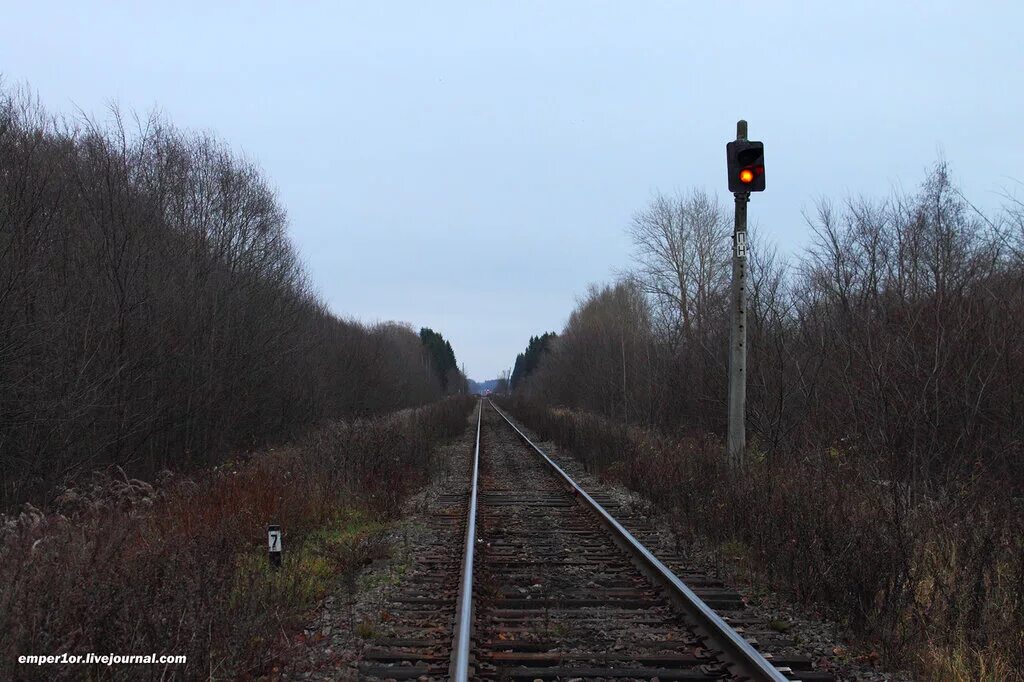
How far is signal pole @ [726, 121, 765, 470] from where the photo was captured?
393 inches

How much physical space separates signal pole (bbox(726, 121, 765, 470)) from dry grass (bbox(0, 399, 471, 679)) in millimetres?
5339

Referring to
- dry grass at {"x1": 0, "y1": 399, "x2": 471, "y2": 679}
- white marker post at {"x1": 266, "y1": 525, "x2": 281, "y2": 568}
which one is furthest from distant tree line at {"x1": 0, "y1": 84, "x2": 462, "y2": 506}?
white marker post at {"x1": 266, "y1": 525, "x2": 281, "y2": 568}

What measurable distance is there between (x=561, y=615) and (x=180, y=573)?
9.46 ft

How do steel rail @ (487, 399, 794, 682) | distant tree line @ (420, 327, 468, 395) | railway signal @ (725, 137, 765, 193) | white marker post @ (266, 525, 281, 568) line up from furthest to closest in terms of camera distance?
distant tree line @ (420, 327, 468, 395)
railway signal @ (725, 137, 765, 193)
white marker post @ (266, 525, 281, 568)
steel rail @ (487, 399, 794, 682)

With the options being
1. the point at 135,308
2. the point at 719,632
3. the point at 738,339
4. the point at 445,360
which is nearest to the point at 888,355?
the point at 738,339

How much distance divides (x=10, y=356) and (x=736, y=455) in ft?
35.1

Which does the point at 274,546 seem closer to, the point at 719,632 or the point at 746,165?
the point at 719,632

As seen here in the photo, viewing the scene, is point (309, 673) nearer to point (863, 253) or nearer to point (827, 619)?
point (827, 619)

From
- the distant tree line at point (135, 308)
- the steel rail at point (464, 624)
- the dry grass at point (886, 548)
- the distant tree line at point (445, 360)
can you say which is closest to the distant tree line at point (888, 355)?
the dry grass at point (886, 548)

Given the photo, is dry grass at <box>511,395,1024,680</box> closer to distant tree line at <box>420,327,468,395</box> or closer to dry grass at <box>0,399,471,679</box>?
dry grass at <box>0,399,471,679</box>

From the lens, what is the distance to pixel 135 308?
13633 millimetres

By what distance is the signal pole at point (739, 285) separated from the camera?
9.98 meters

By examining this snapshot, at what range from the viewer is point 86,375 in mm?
12211

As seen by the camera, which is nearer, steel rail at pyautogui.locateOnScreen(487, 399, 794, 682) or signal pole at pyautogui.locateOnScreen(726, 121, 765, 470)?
steel rail at pyautogui.locateOnScreen(487, 399, 794, 682)
